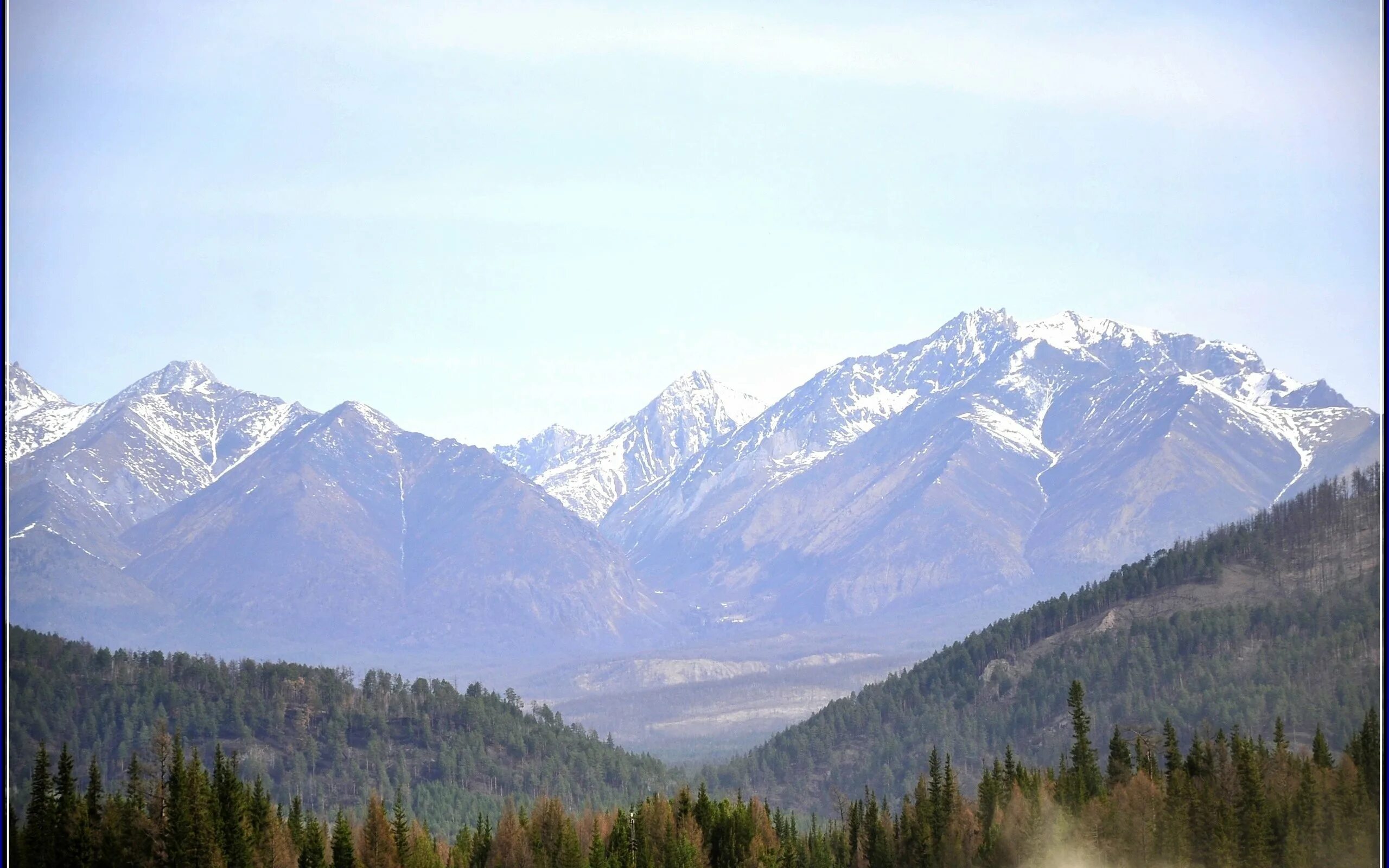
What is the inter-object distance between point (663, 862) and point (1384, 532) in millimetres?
59926

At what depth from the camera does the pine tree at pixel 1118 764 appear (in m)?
115

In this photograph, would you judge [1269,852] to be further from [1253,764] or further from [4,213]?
[4,213]

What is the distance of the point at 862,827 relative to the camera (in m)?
124

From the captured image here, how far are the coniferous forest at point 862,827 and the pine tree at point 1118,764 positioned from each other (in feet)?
0.73

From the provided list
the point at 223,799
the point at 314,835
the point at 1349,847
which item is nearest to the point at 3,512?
the point at 223,799

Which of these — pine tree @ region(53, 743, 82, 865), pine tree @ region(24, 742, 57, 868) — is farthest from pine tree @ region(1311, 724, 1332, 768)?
pine tree @ region(24, 742, 57, 868)

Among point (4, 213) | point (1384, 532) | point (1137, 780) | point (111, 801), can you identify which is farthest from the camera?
point (1137, 780)

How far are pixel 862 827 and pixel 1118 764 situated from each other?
19.2 meters

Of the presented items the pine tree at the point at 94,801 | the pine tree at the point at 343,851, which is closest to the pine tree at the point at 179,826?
the pine tree at the point at 94,801

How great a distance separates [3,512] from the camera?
47.2m

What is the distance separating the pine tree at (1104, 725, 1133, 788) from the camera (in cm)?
11544

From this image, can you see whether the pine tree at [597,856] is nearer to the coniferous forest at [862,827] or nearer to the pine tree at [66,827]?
the coniferous forest at [862,827]

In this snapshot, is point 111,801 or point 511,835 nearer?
point 111,801

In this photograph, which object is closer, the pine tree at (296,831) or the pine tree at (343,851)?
the pine tree at (343,851)
